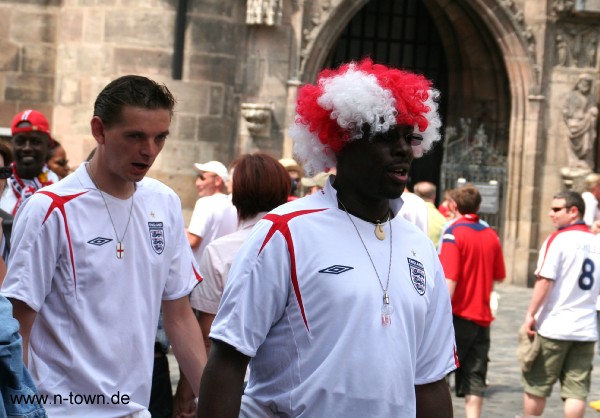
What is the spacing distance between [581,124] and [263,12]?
16.6ft

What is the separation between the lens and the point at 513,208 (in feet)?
66.2

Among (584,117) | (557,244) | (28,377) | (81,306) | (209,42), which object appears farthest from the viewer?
(584,117)

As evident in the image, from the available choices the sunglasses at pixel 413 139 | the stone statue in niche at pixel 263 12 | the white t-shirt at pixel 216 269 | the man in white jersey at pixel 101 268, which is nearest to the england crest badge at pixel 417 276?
the sunglasses at pixel 413 139

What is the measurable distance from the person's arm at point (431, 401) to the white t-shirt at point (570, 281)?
5054 mm

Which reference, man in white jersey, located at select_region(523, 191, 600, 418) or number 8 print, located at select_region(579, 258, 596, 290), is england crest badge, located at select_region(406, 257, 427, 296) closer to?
man in white jersey, located at select_region(523, 191, 600, 418)

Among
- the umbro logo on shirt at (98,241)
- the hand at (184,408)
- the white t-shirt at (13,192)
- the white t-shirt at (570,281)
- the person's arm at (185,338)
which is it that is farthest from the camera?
the white t-shirt at (570,281)

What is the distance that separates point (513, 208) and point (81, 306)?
1646 cm

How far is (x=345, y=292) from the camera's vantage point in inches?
141

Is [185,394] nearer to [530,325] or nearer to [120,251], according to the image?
[120,251]

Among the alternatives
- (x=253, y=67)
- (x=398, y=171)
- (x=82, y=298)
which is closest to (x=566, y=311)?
(x=82, y=298)

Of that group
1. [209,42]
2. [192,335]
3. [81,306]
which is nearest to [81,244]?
[81,306]

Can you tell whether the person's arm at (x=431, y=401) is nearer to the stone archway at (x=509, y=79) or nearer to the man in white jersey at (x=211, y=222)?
the man in white jersey at (x=211, y=222)

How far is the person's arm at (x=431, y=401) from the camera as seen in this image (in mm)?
3836

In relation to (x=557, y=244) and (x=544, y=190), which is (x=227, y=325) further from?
(x=544, y=190)
